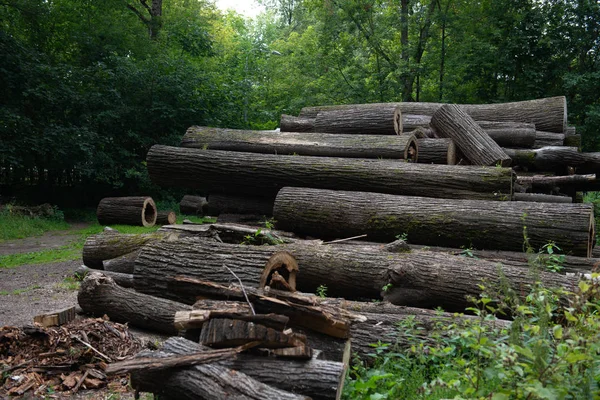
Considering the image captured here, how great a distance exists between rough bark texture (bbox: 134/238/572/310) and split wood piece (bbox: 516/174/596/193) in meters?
5.00

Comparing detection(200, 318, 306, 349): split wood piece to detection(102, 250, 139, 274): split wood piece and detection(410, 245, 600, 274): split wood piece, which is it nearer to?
detection(410, 245, 600, 274): split wood piece

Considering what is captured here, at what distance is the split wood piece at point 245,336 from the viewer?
3787mm

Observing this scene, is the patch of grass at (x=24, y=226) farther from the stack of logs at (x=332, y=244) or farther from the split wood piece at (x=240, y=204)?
the split wood piece at (x=240, y=204)

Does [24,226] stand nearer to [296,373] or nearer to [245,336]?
[245,336]

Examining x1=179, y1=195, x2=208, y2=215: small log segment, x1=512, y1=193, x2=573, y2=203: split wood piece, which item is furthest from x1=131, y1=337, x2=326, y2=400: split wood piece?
x1=179, y1=195, x2=208, y2=215: small log segment

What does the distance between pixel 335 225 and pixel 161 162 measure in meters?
3.95

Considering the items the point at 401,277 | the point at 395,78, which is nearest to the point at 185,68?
the point at 395,78

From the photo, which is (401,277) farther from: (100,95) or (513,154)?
(100,95)

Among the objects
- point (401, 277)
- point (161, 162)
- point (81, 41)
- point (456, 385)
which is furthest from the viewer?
point (81, 41)

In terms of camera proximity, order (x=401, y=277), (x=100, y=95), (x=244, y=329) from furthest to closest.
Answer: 1. (x=100, y=95)
2. (x=401, y=277)
3. (x=244, y=329)

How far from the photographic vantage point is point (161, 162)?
10.5 metres

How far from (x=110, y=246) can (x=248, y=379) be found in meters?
6.10

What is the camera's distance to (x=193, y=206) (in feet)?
61.3

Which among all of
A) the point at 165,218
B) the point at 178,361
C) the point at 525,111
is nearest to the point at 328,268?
the point at 178,361
